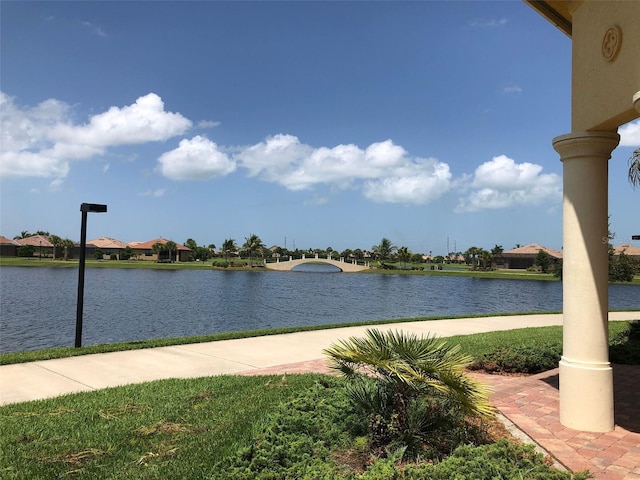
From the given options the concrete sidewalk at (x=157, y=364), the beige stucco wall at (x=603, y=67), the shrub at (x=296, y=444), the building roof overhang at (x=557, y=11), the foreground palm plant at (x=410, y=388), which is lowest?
the concrete sidewalk at (x=157, y=364)

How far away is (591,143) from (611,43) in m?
0.92

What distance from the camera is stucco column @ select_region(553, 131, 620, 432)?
4730 mm

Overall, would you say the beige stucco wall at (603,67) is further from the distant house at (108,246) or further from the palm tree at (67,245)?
the distant house at (108,246)

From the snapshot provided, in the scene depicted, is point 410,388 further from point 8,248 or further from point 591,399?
point 8,248

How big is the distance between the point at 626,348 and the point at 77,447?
867 cm

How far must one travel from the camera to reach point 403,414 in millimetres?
4203

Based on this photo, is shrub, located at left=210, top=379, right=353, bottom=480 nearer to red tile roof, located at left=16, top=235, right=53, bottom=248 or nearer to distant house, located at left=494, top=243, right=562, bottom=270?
distant house, located at left=494, top=243, right=562, bottom=270

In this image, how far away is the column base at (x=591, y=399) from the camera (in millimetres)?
4719

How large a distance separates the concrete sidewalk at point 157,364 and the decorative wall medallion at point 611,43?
4.34 metres

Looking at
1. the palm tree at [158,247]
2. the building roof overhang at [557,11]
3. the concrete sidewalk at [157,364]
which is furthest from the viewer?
the palm tree at [158,247]

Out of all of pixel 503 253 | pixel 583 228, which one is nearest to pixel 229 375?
pixel 583 228

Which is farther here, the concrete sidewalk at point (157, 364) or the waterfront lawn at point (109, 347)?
the waterfront lawn at point (109, 347)

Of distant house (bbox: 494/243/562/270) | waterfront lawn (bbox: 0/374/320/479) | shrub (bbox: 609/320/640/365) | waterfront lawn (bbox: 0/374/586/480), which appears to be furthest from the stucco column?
distant house (bbox: 494/243/562/270)

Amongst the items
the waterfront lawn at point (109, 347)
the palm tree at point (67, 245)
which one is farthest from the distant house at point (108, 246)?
the waterfront lawn at point (109, 347)
